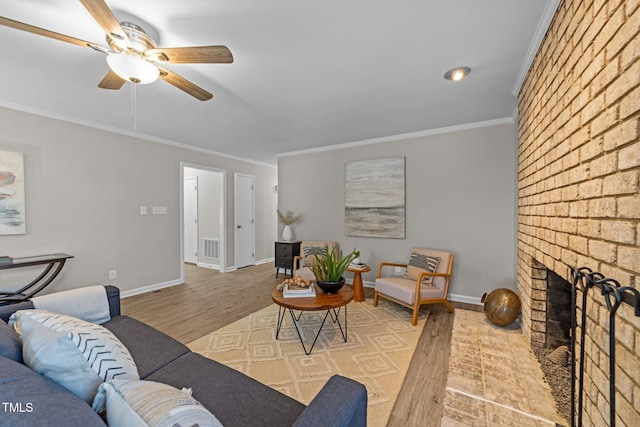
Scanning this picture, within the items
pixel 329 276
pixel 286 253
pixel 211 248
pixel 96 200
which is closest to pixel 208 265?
pixel 211 248

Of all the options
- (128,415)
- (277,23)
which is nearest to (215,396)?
(128,415)

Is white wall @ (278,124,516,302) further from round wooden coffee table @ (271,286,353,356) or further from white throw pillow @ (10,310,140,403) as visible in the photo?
white throw pillow @ (10,310,140,403)

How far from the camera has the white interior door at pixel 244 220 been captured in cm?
554

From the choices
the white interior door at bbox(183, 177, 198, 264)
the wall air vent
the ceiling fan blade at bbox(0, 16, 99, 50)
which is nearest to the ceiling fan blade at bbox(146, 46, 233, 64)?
the ceiling fan blade at bbox(0, 16, 99, 50)

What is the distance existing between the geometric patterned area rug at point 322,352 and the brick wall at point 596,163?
1142mm

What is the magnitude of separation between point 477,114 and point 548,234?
197cm

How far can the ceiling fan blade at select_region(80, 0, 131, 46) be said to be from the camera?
1.19 meters

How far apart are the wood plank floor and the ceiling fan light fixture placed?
227cm

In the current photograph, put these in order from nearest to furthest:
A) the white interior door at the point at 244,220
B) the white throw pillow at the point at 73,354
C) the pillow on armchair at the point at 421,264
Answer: the white throw pillow at the point at 73,354 < the pillow on armchair at the point at 421,264 < the white interior door at the point at 244,220

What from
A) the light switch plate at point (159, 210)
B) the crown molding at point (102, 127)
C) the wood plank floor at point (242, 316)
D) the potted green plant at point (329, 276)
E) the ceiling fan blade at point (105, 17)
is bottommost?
the wood plank floor at point (242, 316)

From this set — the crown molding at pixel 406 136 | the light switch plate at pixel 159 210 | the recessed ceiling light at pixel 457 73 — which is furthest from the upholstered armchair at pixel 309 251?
the recessed ceiling light at pixel 457 73

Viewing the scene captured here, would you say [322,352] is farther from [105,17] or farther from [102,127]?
[102,127]

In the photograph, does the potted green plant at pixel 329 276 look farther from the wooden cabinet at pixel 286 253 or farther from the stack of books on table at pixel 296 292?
the wooden cabinet at pixel 286 253

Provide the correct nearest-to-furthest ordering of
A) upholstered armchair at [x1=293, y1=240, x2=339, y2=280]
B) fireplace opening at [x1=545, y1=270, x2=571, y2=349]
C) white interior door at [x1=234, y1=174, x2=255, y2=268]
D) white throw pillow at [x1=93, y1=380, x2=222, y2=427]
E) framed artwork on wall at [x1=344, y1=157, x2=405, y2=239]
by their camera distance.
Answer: white throw pillow at [x1=93, y1=380, x2=222, y2=427], fireplace opening at [x1=545, y1=270, x2=571, y2=349], framed artwork on wall at [x1=344, y1=157, x2=405, y2=239], upholstered armchair at [x1=293, y1=240, x2=339, y2=280], white interior door at [x1=234, y1=174, x2=255, y2=268]
